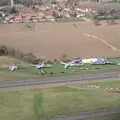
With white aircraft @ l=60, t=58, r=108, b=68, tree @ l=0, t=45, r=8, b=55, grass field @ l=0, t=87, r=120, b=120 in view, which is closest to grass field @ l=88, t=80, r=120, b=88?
grass field @ l=0, t=87, r=120, b=120

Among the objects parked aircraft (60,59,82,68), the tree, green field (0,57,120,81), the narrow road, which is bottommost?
the tree

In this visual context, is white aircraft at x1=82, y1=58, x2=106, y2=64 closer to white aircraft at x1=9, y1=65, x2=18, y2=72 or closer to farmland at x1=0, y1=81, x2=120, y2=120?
white aircraft at x1=9, y1=65, x2=18, y2=72

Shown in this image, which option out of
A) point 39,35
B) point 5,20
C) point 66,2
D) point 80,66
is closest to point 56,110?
point 80,66

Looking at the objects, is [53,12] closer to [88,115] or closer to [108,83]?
[108,83]

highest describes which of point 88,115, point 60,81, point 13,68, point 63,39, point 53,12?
point 88,115

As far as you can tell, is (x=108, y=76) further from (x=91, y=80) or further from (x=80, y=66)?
(x=80, y=66)

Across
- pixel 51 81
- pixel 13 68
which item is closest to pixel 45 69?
pixel 13 68
